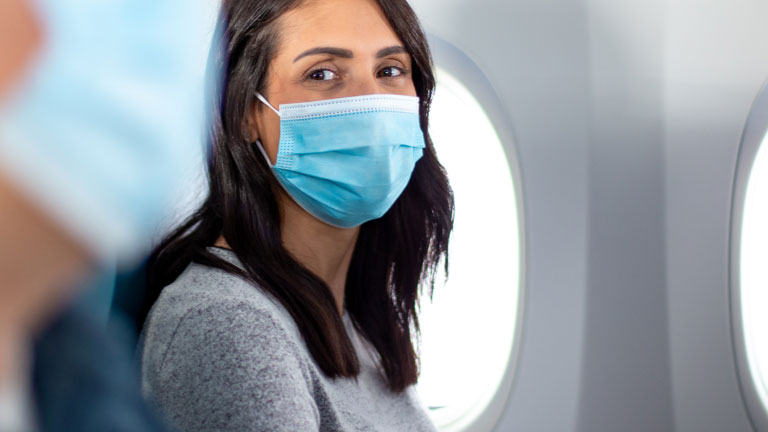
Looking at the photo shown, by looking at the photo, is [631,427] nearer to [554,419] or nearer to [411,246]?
[554,419]

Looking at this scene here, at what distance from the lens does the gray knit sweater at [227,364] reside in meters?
Result: 1.03

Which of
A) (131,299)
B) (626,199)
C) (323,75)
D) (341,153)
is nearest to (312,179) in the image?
(341,153)

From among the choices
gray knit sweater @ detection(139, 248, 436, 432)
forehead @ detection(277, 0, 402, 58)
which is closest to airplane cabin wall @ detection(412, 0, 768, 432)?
forehead @ detection(277, 0, 402, 58)

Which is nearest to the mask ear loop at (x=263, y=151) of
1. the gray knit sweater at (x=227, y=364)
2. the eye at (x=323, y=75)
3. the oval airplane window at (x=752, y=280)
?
the eye at (x=323, y=75)

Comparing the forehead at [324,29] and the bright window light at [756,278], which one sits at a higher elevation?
the forehead at [324,29]

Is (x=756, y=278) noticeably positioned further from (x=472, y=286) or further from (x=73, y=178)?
(x=73, y=178)

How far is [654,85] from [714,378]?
0.94 metres

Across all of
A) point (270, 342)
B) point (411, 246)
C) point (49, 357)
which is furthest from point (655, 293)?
point (49, 357)

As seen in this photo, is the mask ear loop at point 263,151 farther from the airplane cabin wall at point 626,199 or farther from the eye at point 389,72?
the airplane cabin wall at point 626,199

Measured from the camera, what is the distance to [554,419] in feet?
7.56

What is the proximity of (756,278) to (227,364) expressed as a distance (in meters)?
1.92

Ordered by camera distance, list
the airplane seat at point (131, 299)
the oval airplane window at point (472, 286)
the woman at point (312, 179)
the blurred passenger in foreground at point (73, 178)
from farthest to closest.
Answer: the oval airplane window at point (472, 286), the woman at point (312, 179), the airplane seat at point (131, 299), the blurred passenger in foreground at point (73, 178)

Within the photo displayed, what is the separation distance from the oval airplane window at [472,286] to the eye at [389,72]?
69 cm

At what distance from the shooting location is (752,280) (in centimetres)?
237
